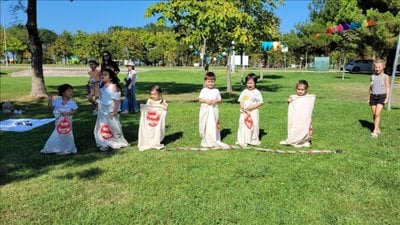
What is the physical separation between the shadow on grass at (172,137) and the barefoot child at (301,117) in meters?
2.25

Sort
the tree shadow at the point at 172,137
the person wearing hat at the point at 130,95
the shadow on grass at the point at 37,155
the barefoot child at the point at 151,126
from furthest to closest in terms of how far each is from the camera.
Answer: the person wearing hat at the point at 130,95 < the tree shadow at the point at 172,137 < the barefoot child at the point at 151,126 < the shadow on grass at the point at 37,155

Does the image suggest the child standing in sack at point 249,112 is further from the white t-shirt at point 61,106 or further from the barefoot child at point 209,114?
the white t-shirt at point 61,106

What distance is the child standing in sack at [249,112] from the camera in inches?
307

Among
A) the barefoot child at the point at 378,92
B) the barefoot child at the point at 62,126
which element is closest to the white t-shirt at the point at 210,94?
the barefoot child at the point at 62,126

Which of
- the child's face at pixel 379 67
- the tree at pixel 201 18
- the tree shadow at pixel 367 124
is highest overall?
the tree at pixel 201 18

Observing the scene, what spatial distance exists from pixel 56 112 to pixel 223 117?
521 centimetres

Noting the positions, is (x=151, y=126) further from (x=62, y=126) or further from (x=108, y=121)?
(x=62, y=126)

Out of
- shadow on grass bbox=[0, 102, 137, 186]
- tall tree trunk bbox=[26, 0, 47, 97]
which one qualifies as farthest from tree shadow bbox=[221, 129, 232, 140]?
tall tree trunk bbox=[26, 0, 47, 97]

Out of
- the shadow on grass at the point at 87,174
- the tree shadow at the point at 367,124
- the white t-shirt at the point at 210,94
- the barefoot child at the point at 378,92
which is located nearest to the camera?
the shadow on grass at the point at 87,174

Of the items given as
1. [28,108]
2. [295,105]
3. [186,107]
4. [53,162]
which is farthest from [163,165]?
[28,108]

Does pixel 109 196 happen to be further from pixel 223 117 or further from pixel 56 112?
pixel 223 117

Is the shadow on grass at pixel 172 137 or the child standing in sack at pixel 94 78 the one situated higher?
the child standing in sack at pixel 94 78

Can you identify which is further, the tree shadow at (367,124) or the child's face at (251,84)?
the tree shadow at (367,124)

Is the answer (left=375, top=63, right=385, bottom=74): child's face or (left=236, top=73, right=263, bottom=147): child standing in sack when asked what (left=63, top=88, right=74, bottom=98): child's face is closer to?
(left=236, top=73, right=263, bottom=147): child standing in sack
